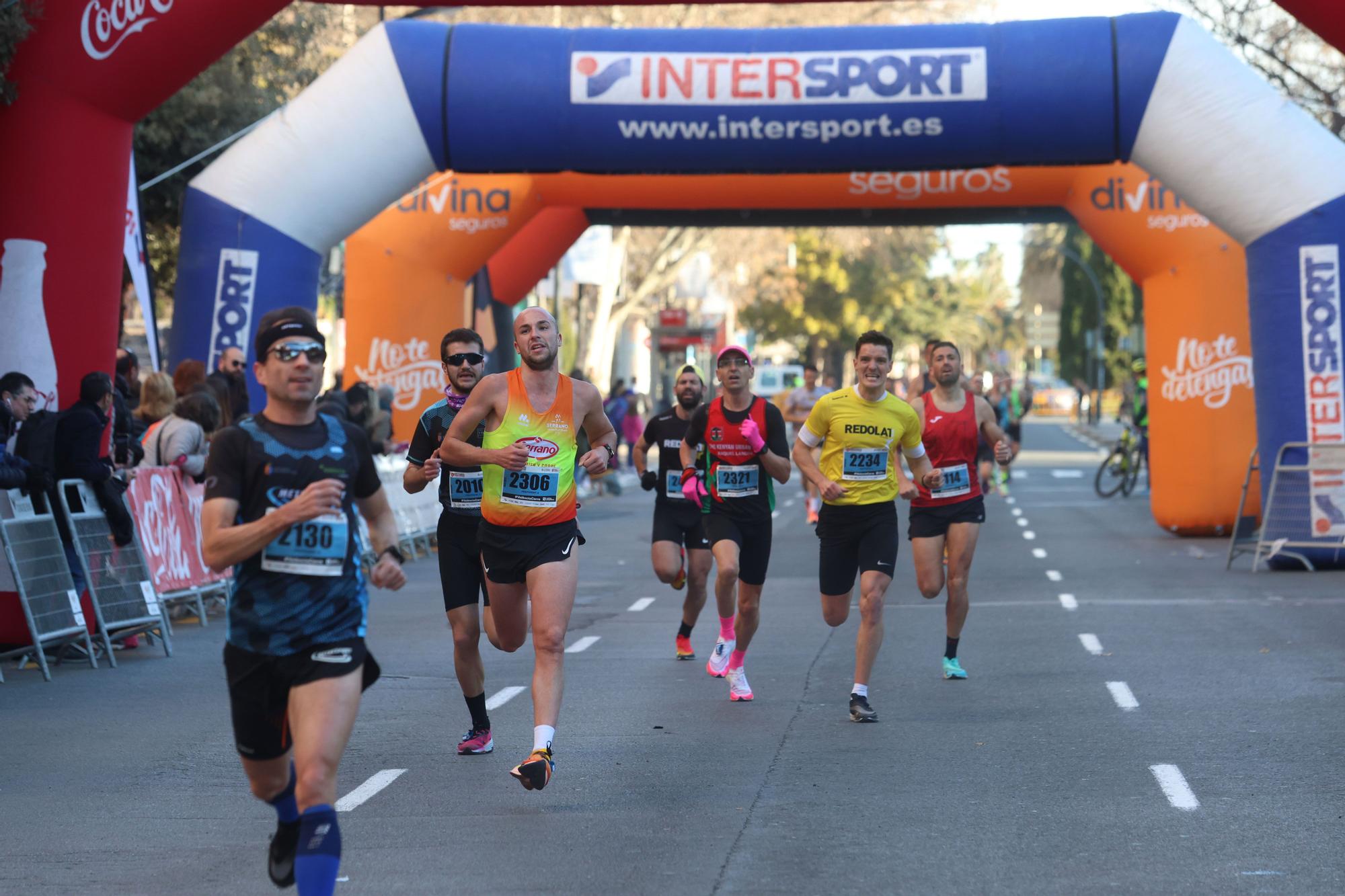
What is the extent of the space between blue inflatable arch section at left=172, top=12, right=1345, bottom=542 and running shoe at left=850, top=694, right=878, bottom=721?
8.11 metres

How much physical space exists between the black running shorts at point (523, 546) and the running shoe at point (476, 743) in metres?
0.98

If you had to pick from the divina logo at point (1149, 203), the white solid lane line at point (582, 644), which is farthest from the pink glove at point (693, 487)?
the divina logo at point (1149, 203)

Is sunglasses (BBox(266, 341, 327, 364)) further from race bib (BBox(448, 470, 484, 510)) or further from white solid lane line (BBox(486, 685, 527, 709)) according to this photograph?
white solid lane line (BBox(486, 685, 527, 709))

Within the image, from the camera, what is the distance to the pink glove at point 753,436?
32.6 feet

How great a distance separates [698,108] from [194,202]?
456 centimetres

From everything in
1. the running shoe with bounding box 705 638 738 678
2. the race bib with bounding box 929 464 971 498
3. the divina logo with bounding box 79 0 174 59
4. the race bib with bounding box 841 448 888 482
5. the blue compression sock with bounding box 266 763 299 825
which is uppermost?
the divina logo with bounding box 79 0 174 59

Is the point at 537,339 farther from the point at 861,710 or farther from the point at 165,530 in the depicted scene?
the point at 165,530

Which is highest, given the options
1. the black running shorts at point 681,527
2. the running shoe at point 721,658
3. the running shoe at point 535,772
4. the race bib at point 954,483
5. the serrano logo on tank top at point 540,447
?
the serrano logo on tank top at point 540,447

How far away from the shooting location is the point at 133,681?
1102 centimetres

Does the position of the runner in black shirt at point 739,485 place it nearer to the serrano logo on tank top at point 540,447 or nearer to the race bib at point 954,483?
the race bib at point 954,483

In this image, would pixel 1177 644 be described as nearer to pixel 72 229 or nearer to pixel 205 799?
pixel 205 799

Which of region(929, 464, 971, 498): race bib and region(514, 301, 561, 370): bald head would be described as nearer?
region(514, 301, 561, 370): bald head

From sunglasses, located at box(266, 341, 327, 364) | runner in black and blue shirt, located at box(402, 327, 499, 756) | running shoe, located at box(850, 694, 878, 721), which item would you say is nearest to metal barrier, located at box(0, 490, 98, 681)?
runner in black and blue shirt, located at box(402, 327, 499, 756)

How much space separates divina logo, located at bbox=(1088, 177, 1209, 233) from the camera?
19.9 m
